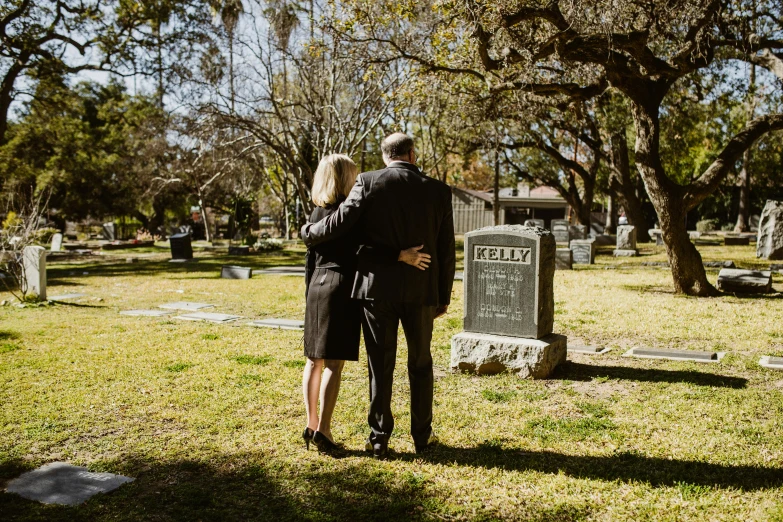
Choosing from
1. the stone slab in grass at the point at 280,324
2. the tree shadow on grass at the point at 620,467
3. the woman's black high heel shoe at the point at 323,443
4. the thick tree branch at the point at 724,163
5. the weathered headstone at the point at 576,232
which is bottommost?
the tree shadow on grass at the point at 620,467

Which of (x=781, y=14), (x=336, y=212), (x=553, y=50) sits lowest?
(x=336, y=212)

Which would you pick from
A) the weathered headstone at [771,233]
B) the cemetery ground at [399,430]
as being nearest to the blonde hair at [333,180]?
the cemetery ground at [399,430]

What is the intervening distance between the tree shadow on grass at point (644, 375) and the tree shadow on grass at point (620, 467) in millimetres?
2056

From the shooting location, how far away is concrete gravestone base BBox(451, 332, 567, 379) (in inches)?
244

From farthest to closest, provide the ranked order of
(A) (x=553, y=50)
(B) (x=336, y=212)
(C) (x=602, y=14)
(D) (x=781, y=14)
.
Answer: (D) (x=781, y=14)
(A) (x=553, y=50)
(C) (x=602, y=14)
(B) (x=336, y=212)

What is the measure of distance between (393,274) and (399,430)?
127 cm

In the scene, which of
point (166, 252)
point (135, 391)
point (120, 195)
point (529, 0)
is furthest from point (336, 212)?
point (120, 195)

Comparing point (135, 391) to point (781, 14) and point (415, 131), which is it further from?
point (415, 131)

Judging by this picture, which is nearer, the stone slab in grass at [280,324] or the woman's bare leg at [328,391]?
the woman's bare leg at [328,391]

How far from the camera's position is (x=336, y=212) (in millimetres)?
4102

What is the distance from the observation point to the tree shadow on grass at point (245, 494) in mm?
3361

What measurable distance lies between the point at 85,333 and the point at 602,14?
334 inches

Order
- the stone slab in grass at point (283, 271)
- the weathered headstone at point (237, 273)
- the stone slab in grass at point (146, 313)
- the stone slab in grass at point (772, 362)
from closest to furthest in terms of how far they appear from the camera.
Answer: the stone slab in grass at point (772, 362) → the stone slab in grass at point (146, 313) → the weathered headstone at point (237, 273) → the stone slab in grass at point (283, 271)

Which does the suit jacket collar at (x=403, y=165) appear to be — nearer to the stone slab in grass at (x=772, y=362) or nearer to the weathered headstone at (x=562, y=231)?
the stone slab in grass at (x=772, y=362)
